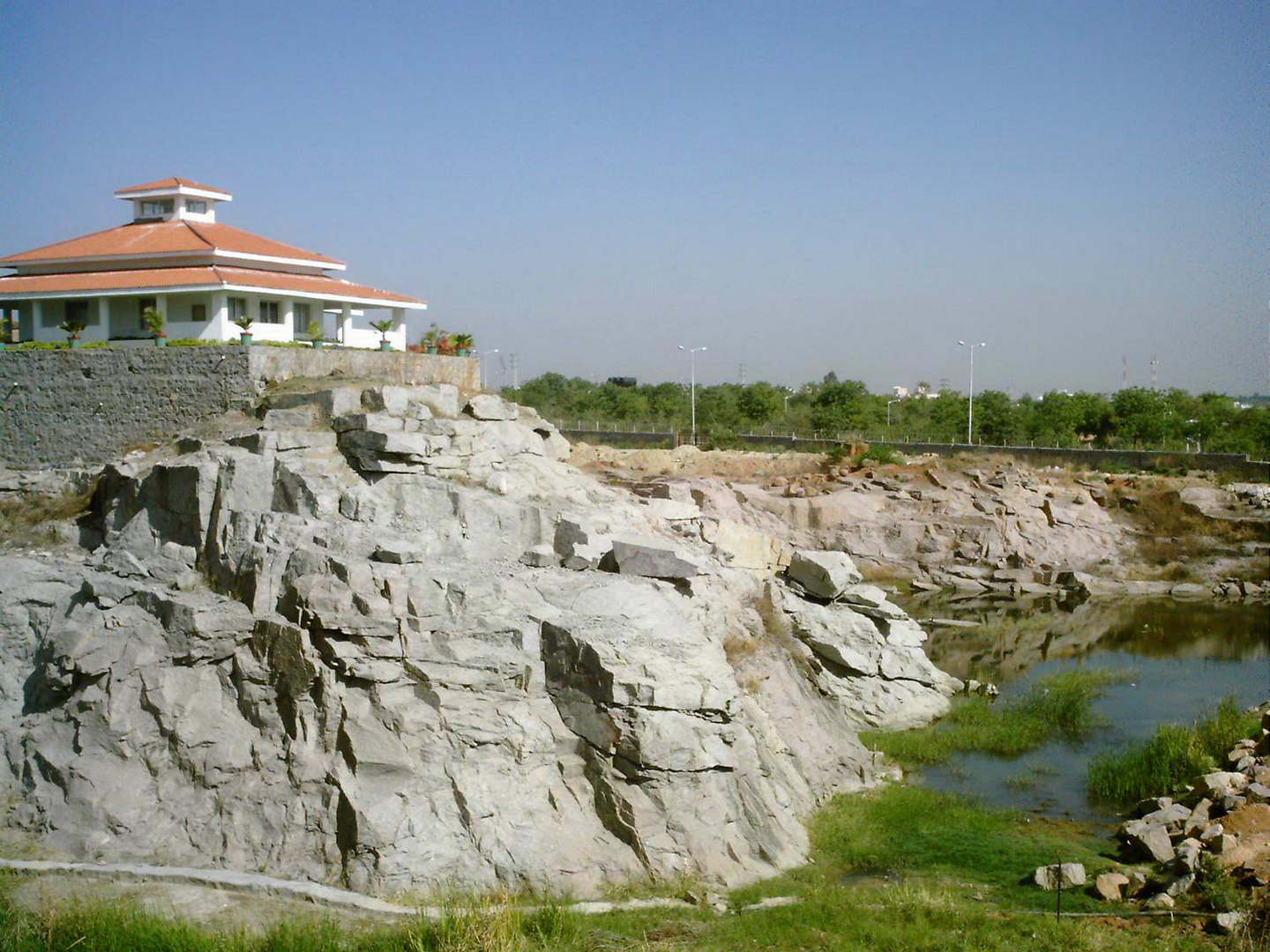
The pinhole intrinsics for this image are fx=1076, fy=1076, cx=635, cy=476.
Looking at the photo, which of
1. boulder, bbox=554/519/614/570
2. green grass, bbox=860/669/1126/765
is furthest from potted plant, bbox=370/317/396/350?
green grass, bbox=860/669/1126/765

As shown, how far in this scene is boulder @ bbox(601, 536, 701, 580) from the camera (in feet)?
66.8

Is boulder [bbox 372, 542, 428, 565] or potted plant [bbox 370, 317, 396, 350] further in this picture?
potted plant [bbox 370, 317, 396, 350]

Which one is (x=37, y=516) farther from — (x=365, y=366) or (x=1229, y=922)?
(x=1229, y=922)

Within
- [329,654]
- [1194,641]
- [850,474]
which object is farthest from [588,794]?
[850,474]

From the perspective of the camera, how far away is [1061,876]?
16.8m

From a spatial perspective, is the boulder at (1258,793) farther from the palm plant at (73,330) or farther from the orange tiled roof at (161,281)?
the palm plant at (73,330)

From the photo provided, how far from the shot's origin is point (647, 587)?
19.7m

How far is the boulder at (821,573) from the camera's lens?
88.9ft

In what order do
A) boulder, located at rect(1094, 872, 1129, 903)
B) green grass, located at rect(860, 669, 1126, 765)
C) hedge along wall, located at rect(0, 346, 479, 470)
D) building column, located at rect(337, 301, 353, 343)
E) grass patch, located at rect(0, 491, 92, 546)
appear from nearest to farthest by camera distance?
boulder, located at rect(1094, 872, 1129, 903) → grass patch, located at rect(0, 491, 92, 546) → green grass, located at rect(860, 669, 1126, 765) → hedge along wall, located at rect(0, 346, 479, 470) → building column, located at rect(337, 301, 353, 343)

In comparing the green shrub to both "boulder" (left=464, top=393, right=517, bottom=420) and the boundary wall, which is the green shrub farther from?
"boulder" (left=464, top=393, right=517, bottom=420)

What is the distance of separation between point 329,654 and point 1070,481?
152 ft

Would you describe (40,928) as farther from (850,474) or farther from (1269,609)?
(850,474)

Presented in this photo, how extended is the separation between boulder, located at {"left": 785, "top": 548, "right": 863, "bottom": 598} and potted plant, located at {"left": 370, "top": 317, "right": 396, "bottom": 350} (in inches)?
484

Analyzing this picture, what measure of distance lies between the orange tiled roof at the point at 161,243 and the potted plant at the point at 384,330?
8.81 feet
